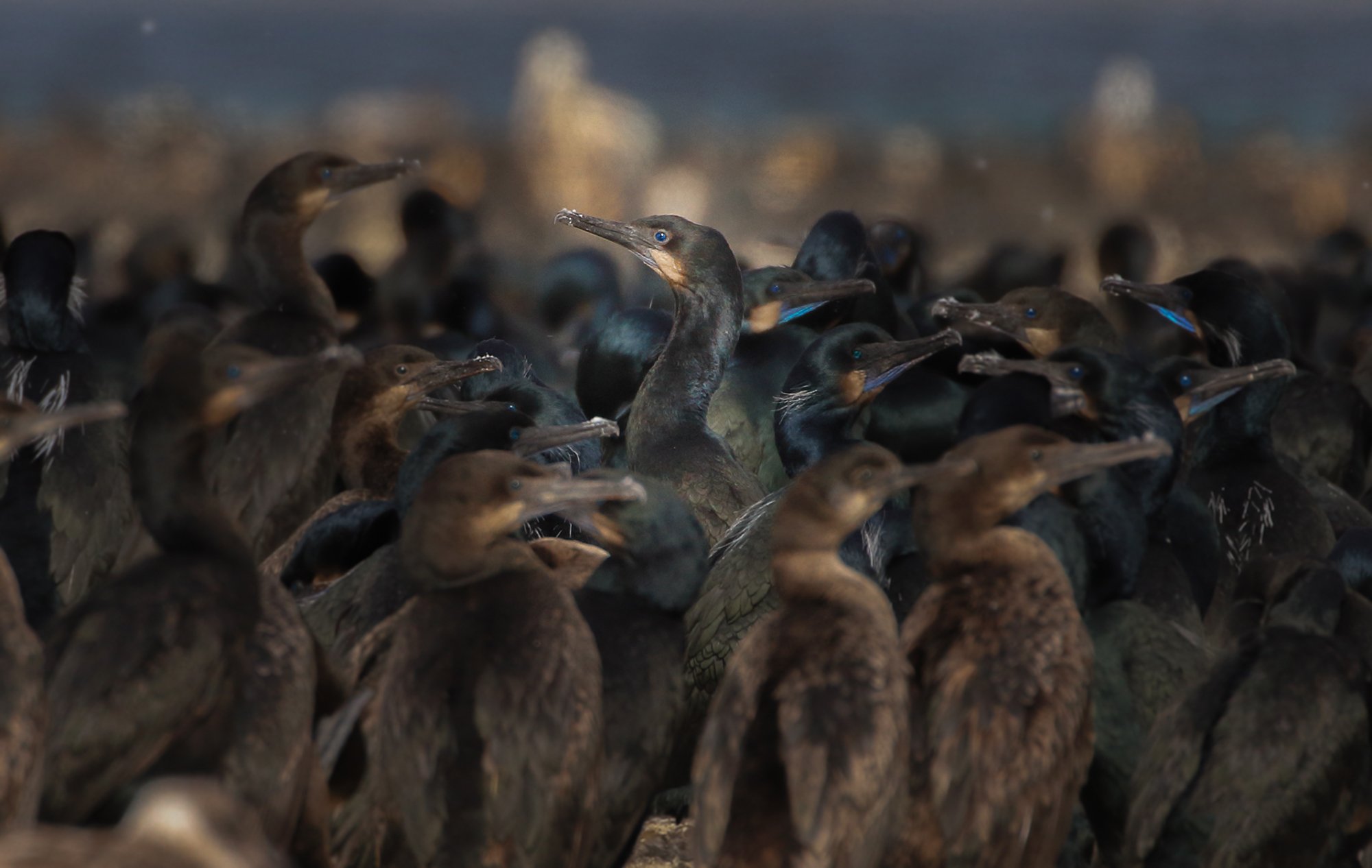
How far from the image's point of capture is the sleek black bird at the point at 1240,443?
6133 mm

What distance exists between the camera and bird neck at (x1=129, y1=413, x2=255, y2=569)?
157 inches

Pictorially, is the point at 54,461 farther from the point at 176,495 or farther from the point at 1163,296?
the point at 1163,296

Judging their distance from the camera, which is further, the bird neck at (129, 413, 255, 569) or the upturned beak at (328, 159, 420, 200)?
the upturned beak at (328, 159, 420, 200)

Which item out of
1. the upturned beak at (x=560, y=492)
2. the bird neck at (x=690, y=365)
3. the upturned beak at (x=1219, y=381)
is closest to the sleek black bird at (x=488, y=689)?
the upturned beak at (x=560, y=492)

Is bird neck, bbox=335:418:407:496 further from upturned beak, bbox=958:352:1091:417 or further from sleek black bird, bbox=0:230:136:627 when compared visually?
upturned beak, bbox=958:352:1091:417

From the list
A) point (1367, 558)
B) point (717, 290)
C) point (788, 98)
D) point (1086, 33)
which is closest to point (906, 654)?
point (1367, 558)

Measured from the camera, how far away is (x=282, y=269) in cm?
694

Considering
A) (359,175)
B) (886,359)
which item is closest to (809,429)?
(886,359)

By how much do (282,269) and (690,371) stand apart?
5.79ft

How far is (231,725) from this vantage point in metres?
3.72

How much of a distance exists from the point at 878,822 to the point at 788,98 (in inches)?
834

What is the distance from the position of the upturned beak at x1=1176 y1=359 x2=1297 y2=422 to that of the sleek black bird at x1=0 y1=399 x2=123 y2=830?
3.82 meters

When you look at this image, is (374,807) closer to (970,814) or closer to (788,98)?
(970,814)

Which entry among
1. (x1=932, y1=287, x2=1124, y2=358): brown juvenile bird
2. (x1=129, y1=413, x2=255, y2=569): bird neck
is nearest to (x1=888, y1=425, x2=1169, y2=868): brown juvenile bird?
(x1=129, y1=413, x2=255, y2=569): bird neck
